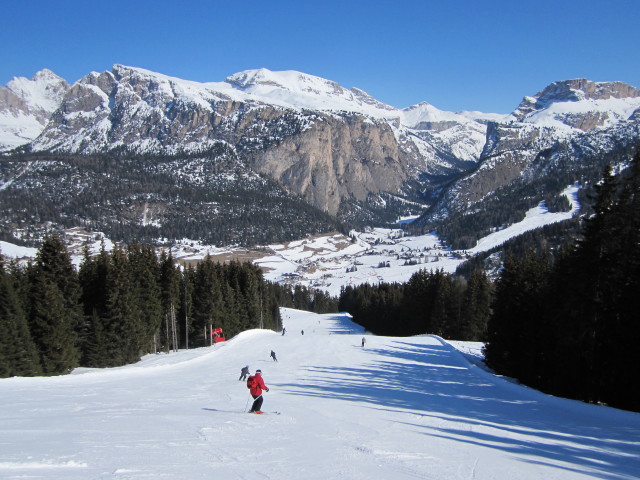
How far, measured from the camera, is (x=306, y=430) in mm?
15172

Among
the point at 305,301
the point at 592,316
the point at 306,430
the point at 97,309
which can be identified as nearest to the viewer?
the point at 306,430

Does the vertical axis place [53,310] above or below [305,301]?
below

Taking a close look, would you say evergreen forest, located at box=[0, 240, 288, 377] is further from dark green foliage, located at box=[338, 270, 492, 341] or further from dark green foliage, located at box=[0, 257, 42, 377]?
dark green foliage, located at box=[338, 270, 492, 341]

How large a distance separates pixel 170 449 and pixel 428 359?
1293 inches

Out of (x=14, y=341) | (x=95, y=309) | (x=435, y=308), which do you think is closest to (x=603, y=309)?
(x=14, y=341)

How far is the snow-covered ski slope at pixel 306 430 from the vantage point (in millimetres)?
10453

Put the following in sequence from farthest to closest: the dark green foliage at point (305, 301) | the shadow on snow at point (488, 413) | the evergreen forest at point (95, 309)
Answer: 1. the dark green foliage at point (305, 301)
2. the evergreen forest at point (95, 309)
3. the shadow on snow at point (488, 413)

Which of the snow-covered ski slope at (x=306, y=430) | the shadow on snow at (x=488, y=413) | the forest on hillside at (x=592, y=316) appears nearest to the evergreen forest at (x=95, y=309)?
the snow-covered ski slope at (x=306, y=430)

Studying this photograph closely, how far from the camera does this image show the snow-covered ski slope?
10.5 meters

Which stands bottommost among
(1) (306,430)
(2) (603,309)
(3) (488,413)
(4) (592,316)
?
(3) (488,413)

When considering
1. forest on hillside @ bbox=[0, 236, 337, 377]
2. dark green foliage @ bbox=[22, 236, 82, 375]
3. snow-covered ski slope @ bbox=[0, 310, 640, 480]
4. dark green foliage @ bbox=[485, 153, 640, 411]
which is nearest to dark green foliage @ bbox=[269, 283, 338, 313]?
forest on hillside @ bbox=[0, 236, 337, 377]

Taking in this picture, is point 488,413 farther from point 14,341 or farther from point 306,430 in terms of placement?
point 14,341

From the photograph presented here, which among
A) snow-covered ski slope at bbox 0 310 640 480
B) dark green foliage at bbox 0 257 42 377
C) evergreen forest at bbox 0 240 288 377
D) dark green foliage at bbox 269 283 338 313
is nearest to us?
snow-covered ski slope at bbox 0 310 640 480

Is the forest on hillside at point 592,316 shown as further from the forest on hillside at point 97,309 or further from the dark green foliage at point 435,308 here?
the forest on hillside at point 97,309
